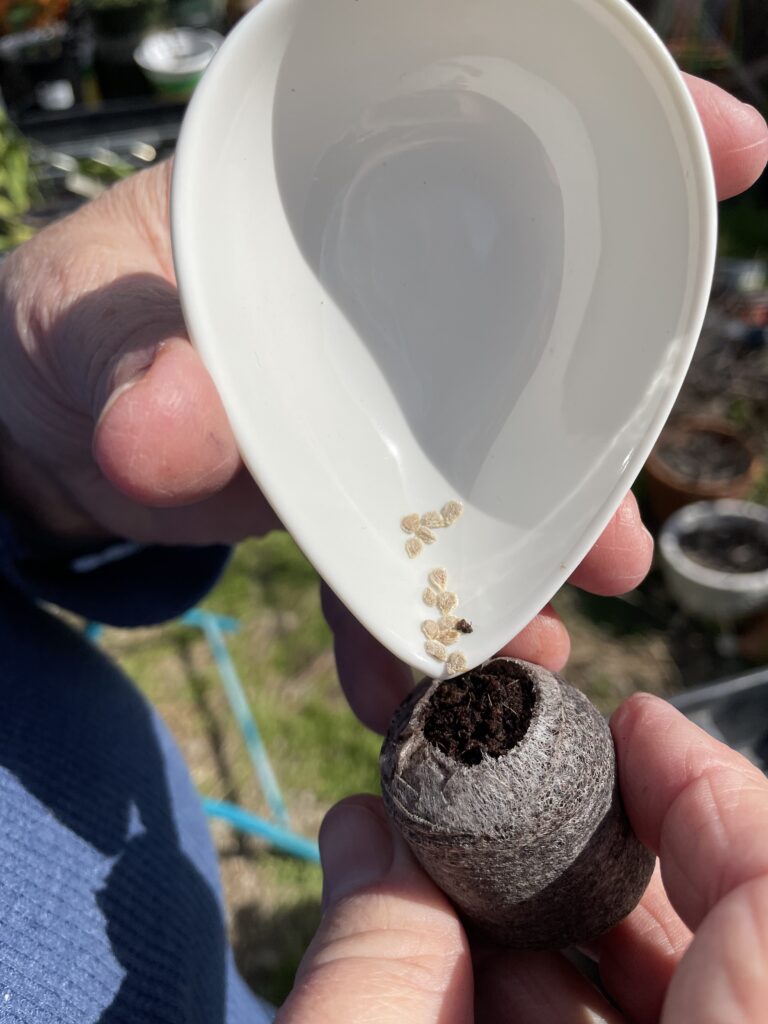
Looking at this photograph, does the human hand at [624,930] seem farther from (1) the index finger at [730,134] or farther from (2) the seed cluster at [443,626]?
(1) the index finger at [730,134]

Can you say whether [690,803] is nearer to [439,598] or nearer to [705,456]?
[439,598]

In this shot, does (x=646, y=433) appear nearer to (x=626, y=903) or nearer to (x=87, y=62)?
(x=626, y=903)

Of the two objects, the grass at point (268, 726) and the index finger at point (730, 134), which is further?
the grass at point (268, 726)

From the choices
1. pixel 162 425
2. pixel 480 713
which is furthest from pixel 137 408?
pixel 480 713

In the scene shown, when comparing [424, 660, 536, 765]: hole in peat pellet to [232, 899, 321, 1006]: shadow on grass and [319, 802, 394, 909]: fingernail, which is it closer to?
[319, 802, 394, 909]: fingernail

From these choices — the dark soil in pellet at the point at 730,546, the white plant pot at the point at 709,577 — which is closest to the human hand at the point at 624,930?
the white plant pot at the point at 709,577

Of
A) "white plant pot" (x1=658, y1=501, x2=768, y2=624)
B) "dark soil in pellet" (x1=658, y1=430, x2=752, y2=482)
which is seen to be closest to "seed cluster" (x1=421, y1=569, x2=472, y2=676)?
"white plant pot" (x1=658, y1=501, x2=768, y2=624)
